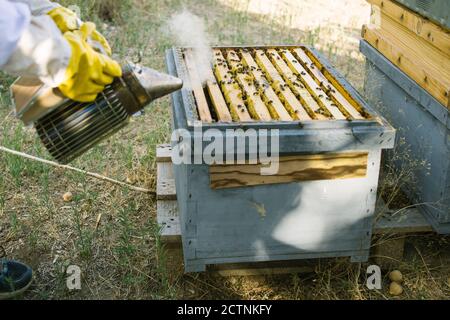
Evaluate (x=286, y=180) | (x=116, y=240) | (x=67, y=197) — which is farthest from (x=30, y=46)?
(x=67, y=197)

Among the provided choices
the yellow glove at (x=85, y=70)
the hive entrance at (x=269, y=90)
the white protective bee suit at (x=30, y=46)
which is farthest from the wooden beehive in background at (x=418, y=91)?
the white protective bee suit at (x=30, y=46)

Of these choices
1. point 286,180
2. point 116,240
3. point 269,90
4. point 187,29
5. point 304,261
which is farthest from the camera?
point 187,29

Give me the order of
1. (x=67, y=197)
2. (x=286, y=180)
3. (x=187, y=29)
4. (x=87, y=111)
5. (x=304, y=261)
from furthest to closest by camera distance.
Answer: (x=187, y=29), (x=67, y=197), (x=304, y=261), (x=286, y=180), (x=87, y=111)

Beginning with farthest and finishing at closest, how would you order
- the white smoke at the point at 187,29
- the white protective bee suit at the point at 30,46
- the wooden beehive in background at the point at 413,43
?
the white smoke at the point at 187,29 < the wooden beehive in background at the point at 413,43 < the white protective bee suit at the point at 30,46

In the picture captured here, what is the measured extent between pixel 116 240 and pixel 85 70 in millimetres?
1521

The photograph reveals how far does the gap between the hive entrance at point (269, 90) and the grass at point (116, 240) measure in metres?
0.45

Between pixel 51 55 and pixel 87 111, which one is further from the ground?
pixel 51 55

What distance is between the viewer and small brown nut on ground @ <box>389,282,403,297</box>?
2.93 metres

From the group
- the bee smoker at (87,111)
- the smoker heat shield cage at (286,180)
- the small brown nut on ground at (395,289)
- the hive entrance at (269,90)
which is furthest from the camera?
the small brown nut on ground at (395,289)

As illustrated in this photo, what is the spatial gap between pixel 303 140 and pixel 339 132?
0.54 ft

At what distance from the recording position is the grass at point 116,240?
2.96 meters

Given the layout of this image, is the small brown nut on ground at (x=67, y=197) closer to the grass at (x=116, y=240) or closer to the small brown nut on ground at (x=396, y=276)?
the grass at (x=116, y=240)

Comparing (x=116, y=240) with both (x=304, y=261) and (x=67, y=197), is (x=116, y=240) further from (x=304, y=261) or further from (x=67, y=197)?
(x=304, y=261)

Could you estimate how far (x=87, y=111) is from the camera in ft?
7.23
